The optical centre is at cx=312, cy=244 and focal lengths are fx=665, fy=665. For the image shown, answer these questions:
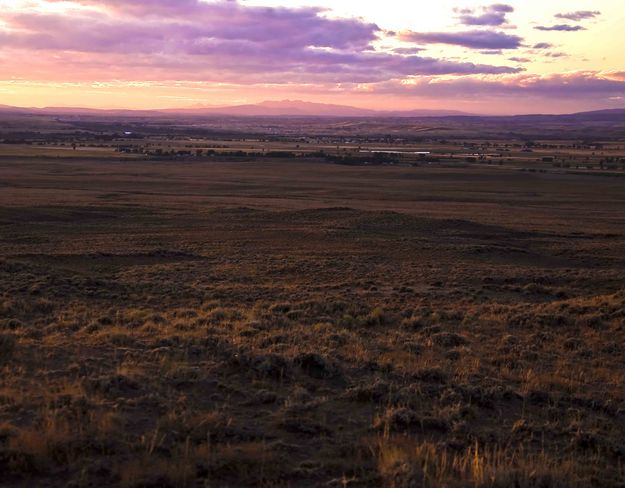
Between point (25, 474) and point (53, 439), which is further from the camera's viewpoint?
point (53, 439)

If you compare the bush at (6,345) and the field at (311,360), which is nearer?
the field at (311,360)

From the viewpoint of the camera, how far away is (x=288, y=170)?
88.1 metres

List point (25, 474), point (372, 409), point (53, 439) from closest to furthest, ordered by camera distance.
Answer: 1. point (25, 474)
2. point (53, 439)
3. point (372, 409)

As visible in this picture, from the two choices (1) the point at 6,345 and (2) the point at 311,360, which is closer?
(2) the point at 311,360

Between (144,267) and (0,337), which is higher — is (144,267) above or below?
below

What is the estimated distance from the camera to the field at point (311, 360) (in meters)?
6.02

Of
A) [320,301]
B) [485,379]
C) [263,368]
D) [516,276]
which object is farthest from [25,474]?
[516,276]

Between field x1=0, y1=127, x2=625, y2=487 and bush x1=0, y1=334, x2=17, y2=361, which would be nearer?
field x1=0, y1=127, x2=625, y2=487

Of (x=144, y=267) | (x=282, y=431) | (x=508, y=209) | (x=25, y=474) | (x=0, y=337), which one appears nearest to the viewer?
(x=25, y=474)

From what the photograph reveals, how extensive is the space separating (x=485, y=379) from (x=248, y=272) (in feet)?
52.0

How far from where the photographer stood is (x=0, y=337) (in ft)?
32.3

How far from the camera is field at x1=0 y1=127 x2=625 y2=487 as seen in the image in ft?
19.7

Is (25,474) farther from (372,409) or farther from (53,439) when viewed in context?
(372,409)

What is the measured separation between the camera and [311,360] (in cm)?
943
